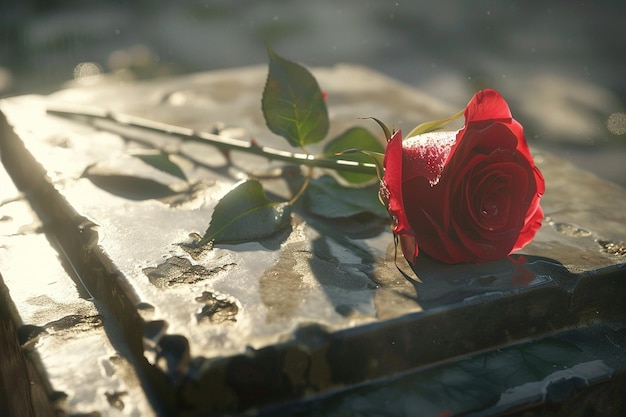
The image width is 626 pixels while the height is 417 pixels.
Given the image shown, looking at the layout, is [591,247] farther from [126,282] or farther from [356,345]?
[126,282]

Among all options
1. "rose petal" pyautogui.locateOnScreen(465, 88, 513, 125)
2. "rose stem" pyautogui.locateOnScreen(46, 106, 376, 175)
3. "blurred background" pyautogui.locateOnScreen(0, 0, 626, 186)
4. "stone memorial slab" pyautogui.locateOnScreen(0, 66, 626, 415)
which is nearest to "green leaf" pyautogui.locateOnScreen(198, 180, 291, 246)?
"stone memorial slab" pyautogui.locateOnScreen(0, 66, 626, 415)

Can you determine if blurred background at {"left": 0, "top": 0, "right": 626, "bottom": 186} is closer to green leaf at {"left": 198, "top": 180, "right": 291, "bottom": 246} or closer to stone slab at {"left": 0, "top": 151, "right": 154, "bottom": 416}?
green leaf at {"left": 198, "top": 180, "right": 291, "bottom": 246}

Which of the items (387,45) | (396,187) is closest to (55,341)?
(396,187)

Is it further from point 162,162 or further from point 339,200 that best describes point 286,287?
point 162,162

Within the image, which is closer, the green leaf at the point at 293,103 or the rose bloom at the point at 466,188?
the rose bloom at the point at 466,188

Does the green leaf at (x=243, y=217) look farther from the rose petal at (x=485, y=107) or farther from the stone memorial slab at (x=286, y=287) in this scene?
the rose petal at (x=485, y=107)

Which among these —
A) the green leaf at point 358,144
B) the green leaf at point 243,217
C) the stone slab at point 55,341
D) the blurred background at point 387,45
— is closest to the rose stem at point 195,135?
the green leaf at point 358,144
